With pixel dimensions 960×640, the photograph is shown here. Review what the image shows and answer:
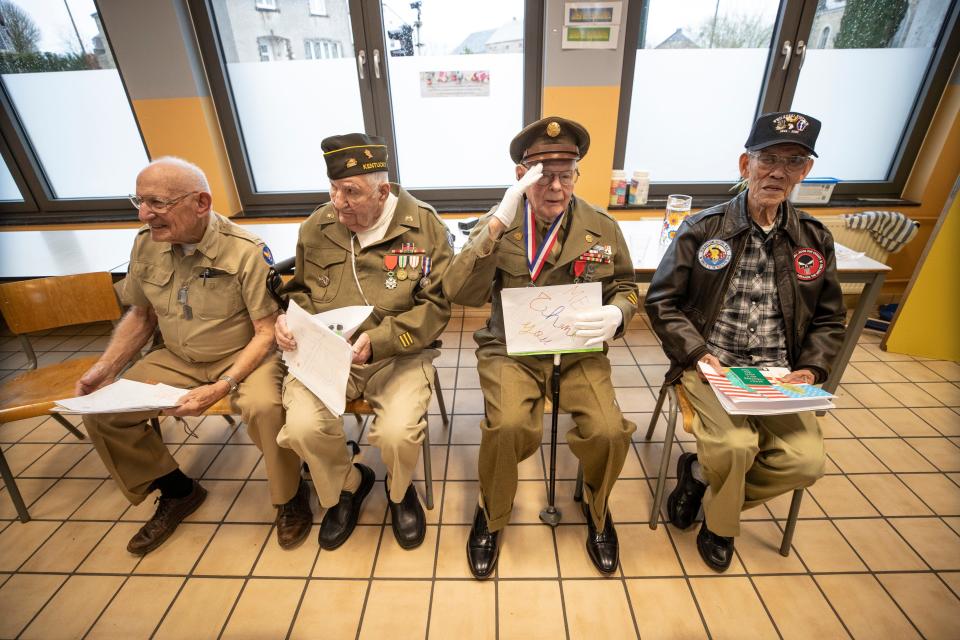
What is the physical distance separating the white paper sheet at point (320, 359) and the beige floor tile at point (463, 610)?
2.42ft

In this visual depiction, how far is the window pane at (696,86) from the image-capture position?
2.85 metres

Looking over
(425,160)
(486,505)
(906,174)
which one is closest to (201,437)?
(486,505)

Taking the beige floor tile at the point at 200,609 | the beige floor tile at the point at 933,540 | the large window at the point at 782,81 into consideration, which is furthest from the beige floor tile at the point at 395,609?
the large window at the point at 782,81

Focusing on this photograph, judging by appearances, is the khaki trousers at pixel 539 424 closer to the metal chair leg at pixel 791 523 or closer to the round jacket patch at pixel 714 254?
the round jacket patch at pixel 714 254

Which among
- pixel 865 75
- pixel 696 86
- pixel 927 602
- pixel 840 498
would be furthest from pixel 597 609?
pixel 865 75

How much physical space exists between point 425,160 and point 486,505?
2.66 m

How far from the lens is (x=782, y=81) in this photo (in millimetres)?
2939

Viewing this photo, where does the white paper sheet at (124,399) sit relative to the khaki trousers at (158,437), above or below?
above

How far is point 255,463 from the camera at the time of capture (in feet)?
6.77

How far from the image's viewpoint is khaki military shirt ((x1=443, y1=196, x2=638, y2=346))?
1.55 metres

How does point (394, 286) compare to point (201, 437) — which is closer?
point (394, 286)

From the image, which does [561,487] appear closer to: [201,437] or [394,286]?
[394,286]

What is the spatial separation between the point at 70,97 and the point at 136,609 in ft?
12.3

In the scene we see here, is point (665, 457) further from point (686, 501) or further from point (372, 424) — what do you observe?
point (372, 424)
